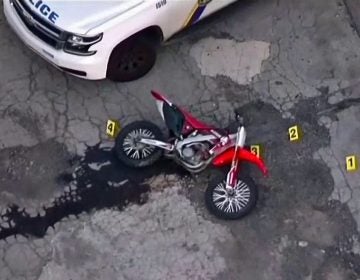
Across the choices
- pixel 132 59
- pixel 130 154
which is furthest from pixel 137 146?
pixel 132 59

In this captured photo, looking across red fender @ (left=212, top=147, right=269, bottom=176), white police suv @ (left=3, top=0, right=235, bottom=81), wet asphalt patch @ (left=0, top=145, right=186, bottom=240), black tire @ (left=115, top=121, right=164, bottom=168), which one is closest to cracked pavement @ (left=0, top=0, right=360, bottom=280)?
wet asphalt patch @ (left=0, top=145, right=186, bottom=240)

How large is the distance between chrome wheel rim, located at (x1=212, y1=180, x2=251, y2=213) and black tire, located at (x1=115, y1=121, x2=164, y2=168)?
0.73m

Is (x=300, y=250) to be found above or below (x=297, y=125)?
below

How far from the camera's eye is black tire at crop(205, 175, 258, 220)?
8.32 meters

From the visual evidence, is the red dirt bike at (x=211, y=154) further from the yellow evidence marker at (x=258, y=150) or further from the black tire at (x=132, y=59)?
the black tire at (x=132, y=59)

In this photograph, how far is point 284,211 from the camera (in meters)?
8.44

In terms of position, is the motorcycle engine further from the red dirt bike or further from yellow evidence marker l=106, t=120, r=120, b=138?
yellow evidence marker l=106, t=120, r=120, b=138

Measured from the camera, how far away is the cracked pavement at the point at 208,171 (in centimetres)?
820

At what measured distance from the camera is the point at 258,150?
8.76 m

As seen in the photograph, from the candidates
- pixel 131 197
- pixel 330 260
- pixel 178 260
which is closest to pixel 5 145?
pixel 131 197

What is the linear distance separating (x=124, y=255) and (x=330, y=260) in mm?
1893

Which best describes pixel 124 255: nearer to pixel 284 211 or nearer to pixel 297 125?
pixel 284 211

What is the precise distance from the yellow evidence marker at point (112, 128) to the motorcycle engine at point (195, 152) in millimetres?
912

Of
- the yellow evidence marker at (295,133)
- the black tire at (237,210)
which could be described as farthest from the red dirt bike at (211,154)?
the yellow evidence marker at (295,133)
